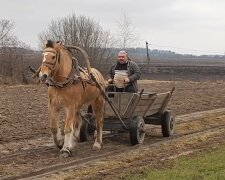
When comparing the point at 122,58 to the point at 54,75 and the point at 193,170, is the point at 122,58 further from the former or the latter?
the point at 193,170

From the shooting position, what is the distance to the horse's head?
9023 mm

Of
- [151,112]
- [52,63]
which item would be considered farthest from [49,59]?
[151,112]

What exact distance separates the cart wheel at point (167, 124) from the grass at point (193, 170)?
3226 mm

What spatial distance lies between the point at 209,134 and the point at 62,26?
33783mm

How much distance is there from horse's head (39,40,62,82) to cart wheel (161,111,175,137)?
4.06 metres

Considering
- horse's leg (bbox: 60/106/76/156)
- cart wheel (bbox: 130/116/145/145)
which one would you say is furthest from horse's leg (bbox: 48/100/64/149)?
cart wheel (bbox: 130/116/145/145)

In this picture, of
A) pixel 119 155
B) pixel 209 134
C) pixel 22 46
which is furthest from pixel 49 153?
pixel 22 46

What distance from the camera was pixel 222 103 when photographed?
22.0 m

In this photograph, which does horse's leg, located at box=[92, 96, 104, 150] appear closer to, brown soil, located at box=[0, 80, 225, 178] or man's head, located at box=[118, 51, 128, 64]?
brown soil, located at box=[0, 80, 225, 178]

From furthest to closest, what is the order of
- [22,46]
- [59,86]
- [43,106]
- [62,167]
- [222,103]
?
[22,46] → [222,103] → [43,106] → [59,86] → [62,167]

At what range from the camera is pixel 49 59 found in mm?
9273

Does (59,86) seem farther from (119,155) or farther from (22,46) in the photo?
(22,46)

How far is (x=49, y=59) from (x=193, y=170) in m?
3.24

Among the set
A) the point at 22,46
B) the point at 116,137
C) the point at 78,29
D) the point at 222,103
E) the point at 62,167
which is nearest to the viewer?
the point at 62,167
